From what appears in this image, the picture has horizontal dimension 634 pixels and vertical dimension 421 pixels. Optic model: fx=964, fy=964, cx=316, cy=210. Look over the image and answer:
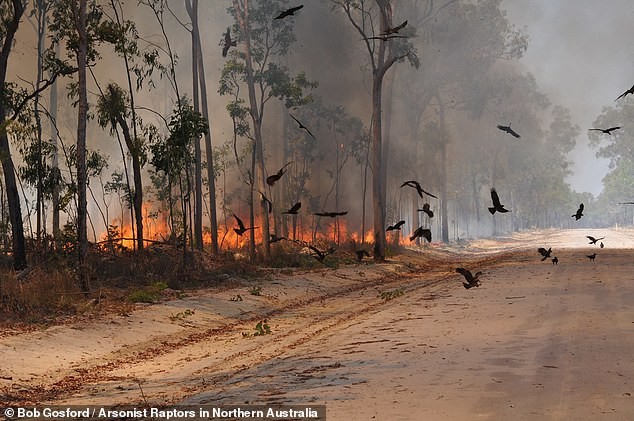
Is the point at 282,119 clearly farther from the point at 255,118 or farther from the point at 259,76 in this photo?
the point at 255,118

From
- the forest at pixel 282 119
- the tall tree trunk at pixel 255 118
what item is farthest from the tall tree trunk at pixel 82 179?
the tall tree trunk at pixel 255 118

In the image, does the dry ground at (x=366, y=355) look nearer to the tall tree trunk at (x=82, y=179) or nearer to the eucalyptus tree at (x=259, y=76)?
the tall tree trunk at (x=82, y=179)

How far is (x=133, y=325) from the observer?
18.1m

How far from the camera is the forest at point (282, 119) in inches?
1485

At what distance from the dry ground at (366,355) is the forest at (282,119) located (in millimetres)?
6982

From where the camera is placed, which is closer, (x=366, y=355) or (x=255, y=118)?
(x=366, y=355)

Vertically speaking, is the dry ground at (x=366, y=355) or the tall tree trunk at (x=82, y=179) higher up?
the tall tree trunk at (x=82, y=179)

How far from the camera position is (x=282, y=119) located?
262ft

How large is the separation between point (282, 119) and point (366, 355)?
6779 centimetres

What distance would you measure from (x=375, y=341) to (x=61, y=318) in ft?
21.5

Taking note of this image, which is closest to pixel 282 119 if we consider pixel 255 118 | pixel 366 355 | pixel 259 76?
pixel 259 76

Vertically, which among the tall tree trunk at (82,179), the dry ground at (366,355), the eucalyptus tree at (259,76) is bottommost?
the dry ground at (366,355)

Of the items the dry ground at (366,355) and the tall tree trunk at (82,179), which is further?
the tall tree trunk at (82,179)

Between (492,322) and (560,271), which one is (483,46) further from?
(492,322)
